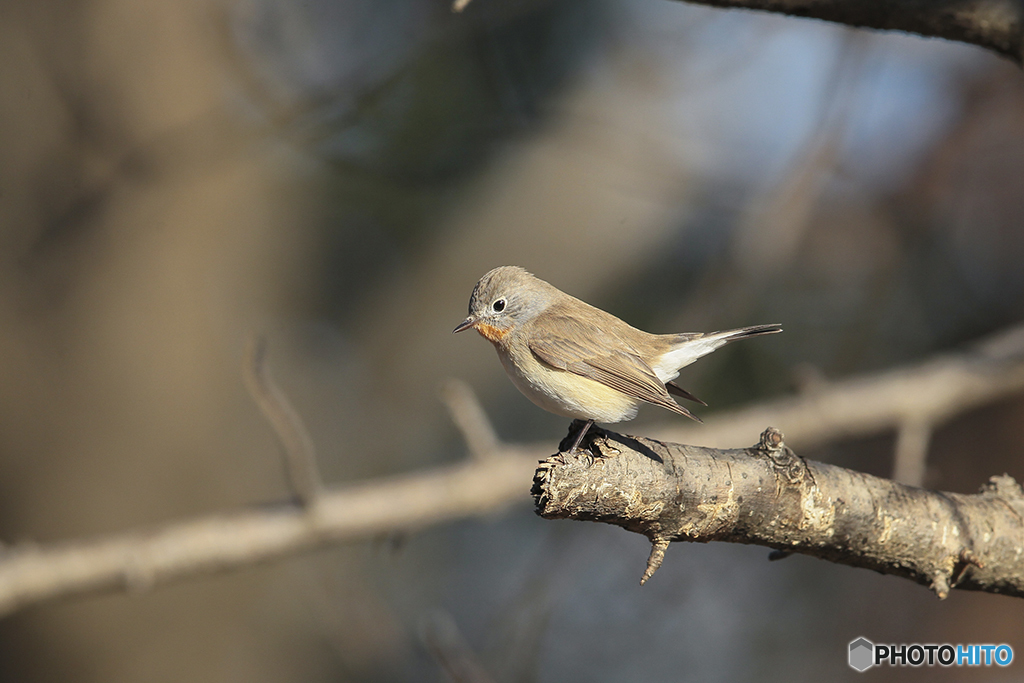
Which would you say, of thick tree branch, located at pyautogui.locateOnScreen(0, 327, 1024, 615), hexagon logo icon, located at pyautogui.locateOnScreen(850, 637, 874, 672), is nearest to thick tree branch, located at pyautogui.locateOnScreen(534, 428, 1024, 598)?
hexagon logo icon, located at pyautogui.locateOnScreen(850, 637, 874, 672)

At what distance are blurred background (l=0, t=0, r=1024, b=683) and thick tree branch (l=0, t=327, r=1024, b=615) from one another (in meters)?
0.43

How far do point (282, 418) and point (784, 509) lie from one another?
2.49 metres

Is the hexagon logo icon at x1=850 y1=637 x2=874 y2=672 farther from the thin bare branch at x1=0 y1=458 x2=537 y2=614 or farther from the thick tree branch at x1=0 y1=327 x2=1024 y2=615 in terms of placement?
the thin bare branch at x1=0 y1=458 x2=537 y2=614

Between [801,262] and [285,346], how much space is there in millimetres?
5440

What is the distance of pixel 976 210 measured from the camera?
25.0ft

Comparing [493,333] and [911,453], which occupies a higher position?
[493,333]

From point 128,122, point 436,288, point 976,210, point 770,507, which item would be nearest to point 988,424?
point 976,210

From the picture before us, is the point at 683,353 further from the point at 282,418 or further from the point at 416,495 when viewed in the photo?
the point at 416,495

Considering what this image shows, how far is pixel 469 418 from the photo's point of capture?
435 cm

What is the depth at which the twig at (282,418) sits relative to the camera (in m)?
3.57

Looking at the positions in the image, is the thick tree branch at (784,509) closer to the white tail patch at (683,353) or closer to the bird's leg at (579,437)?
the bird's leg at (579,437)

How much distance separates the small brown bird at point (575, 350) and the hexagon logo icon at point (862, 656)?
1.59m

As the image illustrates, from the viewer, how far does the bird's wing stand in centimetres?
273

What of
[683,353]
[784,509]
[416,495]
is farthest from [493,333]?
[416,495]
